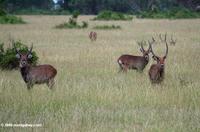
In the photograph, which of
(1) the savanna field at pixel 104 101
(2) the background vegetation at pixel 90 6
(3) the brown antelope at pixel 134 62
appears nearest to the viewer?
(1) the savanna field at pixel 104 101

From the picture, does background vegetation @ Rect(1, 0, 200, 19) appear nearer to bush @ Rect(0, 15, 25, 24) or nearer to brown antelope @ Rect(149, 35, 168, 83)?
bush @ Rect(0, 15, 25, 24)

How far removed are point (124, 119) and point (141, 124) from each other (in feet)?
1.14

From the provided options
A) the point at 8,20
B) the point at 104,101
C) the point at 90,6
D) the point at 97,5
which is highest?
the point at 104,101

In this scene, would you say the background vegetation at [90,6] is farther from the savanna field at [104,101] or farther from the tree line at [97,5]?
the savanna field at [104,101]

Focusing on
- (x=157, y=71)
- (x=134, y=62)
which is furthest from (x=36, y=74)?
(x=134, y=62)

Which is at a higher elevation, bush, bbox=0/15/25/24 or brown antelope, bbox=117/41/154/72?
brown antelope, bbox=117/41/154/72

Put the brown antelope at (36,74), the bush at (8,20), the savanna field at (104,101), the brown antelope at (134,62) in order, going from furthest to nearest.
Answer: the bush at (8,20) < the brown antelope at (134,62) < the brown antelope at (36,74) < the savanna field at (104,101)

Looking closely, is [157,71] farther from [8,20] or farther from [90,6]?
[90,6]

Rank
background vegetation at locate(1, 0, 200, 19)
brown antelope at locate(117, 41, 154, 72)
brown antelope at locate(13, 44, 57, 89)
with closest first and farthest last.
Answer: brown antelope at locate(13, 44, 57, 89) < brown antelope at locate(117, 41, 154, 72) < background vegetation at locate(1, 0, 200, 19)

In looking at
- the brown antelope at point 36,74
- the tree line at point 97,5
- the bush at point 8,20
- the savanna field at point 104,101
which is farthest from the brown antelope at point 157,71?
the tree line at point 97,5

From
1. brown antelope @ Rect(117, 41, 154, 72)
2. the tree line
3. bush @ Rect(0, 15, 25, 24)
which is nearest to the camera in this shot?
brown antelope @ Rect(117, 41, 154, 72)

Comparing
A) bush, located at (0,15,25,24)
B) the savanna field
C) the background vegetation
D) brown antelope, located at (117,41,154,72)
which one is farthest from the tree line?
the savanna field

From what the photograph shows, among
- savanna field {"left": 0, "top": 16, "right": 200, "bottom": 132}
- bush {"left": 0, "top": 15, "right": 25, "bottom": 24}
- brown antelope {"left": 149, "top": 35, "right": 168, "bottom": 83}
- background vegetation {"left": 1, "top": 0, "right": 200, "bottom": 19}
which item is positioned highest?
brown antelope {"left": 149, "top": 35, "right": 168, "bottom": 83}

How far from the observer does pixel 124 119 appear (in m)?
8.25
